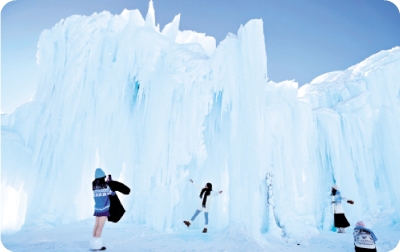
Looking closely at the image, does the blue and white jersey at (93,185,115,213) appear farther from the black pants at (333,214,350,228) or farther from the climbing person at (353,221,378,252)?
the black pants at (333,214,350,228)

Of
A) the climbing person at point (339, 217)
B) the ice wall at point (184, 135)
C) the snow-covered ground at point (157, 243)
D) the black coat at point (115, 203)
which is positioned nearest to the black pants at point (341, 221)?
the climbing person at point (339, 217)

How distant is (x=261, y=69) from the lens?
7.67 metres

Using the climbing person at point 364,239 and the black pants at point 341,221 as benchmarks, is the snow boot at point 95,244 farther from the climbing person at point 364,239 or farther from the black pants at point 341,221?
the black pants at point 341,221

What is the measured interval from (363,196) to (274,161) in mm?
5610

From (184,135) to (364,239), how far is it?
20.1ft

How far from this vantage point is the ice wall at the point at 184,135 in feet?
26.1

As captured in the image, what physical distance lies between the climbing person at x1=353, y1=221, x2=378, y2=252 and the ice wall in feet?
7.39

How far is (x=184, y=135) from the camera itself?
373 inches

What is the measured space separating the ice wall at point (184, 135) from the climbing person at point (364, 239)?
225 centimetres

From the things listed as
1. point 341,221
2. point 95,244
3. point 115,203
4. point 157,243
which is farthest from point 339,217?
point 95,244

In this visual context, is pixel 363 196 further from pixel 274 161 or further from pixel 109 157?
pixel 109 157

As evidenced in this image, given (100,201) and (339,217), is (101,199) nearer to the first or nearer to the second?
(100,201)

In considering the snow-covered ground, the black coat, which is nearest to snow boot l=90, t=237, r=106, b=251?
the snow-covered ground

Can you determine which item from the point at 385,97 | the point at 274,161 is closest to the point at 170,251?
the point at 274,161
